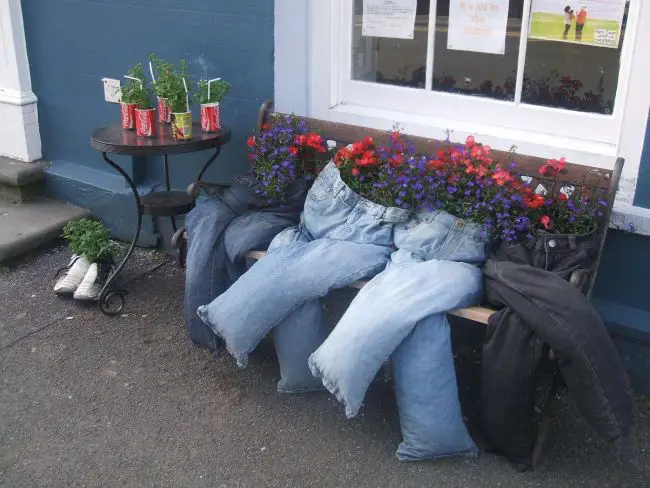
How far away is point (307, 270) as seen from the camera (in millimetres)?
2893

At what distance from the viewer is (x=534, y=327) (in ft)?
8.11

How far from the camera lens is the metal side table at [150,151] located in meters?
3.40

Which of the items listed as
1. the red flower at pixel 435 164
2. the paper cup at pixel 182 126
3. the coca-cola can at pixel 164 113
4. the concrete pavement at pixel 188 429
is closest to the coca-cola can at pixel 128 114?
the coca-cola can at pixel 164 113

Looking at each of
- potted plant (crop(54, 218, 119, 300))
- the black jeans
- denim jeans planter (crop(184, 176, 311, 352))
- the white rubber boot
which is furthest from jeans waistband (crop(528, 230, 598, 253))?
the white rubber boot

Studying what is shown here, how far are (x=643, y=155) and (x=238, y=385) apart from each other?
1.99 m

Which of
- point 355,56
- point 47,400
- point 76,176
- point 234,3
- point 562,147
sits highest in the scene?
point 234,3

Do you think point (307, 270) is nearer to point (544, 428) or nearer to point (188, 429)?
point (188, 429)

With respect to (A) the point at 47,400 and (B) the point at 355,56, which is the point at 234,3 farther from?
(A) the point at 47,400

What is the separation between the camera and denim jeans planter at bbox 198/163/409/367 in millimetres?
Answer: 2875

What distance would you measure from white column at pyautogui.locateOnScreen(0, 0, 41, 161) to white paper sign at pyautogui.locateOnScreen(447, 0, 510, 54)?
281 cm

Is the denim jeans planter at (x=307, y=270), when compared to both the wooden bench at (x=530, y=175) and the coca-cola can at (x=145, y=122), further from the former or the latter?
the coca-cola can at (x=145, y=122)

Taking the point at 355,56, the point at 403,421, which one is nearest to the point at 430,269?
the point at 403,421

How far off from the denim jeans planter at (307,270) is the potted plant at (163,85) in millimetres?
1000

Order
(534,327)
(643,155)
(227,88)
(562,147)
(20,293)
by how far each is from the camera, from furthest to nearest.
→ (20,293), (227,88), (562,147), (643,155), (534,327)
